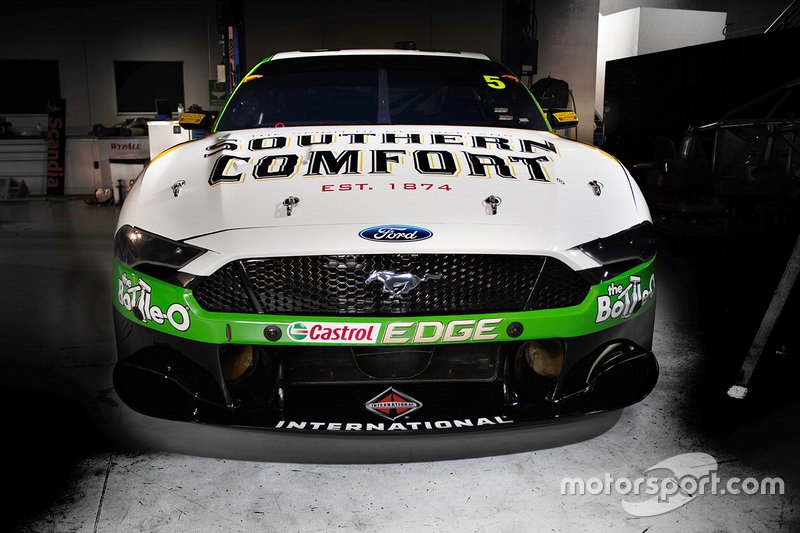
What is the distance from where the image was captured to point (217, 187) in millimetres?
1982

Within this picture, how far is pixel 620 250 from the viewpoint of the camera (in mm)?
1848

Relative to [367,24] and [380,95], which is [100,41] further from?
[380,95]

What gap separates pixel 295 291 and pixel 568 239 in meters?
0.73

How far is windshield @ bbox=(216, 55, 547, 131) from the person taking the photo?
282cm

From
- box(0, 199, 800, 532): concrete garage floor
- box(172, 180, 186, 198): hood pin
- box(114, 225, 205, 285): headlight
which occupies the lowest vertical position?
box(0, 199, 800, 532): concrete garage floor

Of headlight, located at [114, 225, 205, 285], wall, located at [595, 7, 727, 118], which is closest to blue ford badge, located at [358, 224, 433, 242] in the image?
headlight, located at [114, 225, 205, 285]

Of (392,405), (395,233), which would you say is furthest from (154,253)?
(392,405)

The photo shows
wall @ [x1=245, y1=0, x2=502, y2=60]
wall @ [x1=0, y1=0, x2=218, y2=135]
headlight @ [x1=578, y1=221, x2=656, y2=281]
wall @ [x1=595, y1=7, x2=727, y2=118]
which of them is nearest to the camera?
headlight @ [x1=578, y1=221, x2=656, y2=281]

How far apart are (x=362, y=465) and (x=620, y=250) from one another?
97 centimetres

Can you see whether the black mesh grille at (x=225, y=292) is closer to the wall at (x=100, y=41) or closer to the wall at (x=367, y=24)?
the wall at (x=367, y=24)

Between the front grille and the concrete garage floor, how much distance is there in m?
0.52

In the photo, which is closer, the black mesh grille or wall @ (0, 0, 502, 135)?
the black mesh grille

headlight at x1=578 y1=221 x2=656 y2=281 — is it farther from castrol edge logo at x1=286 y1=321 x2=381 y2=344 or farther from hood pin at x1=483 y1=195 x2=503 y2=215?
castrol edge logo at x1=286 y1=321 x2=381 y2=344

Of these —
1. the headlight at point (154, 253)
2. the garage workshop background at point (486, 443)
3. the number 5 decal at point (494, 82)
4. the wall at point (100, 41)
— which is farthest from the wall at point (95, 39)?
the headlight at point (154, 253)
